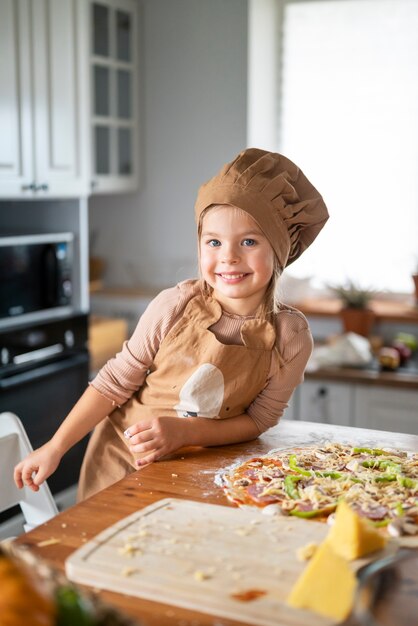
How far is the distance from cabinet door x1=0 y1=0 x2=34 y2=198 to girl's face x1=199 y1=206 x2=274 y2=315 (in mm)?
1553

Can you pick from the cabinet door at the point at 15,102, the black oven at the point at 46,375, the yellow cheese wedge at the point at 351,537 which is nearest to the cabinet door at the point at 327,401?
the black oven at the point at 46,375

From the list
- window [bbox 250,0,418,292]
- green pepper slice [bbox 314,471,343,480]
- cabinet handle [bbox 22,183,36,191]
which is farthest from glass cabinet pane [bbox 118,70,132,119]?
green pepper slice [bbox 314,471,343,480]

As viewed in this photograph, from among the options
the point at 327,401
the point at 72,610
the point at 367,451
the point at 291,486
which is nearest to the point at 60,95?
the point at 327,401

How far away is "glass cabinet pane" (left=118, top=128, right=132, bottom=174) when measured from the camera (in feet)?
13.3

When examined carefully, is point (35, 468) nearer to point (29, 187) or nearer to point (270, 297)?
point (270, 297)

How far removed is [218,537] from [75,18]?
267 cm

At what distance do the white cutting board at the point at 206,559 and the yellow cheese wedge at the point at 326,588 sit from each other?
0.4 inches

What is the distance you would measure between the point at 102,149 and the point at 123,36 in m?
0.59

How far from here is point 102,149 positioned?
388cm

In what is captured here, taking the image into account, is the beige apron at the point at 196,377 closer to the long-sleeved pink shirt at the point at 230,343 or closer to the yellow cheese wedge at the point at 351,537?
the long-sleeved pink shirt at the point at 230,343

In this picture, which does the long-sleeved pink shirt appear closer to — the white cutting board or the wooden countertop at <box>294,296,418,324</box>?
the white cutting board

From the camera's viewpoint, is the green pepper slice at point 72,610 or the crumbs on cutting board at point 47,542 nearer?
the green pepper slice at point 72,610

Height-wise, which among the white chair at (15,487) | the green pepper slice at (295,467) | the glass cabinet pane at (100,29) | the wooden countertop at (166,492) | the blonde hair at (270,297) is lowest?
the white chair at (15,487)

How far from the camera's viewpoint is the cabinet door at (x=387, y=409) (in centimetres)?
318
